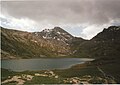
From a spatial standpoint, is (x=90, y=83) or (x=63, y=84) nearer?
(x=63, y=84)

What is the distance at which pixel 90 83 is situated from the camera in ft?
233

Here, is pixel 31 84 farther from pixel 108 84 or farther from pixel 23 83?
pixel 108 84

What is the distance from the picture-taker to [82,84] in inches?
2687

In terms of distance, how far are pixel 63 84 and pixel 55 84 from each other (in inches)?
97.0

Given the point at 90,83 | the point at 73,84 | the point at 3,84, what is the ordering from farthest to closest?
the point at 90,83, the point at 73,84, the point at 3,84

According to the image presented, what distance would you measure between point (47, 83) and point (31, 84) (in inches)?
203

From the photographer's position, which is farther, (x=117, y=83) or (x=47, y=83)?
(x=117, y=83)

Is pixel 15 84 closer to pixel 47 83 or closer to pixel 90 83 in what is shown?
pixel 47 83

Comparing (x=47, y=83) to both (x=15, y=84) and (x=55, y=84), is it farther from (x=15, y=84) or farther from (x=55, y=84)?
(x=15, y=84)

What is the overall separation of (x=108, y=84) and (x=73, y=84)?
11788 millimetres

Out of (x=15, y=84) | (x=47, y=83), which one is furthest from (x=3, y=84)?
(x=47, y=83)

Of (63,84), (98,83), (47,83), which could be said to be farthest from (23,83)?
(98,83)

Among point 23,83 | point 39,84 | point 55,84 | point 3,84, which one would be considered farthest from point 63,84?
point 3,84

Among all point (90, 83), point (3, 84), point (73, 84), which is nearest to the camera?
point (3, 84)
